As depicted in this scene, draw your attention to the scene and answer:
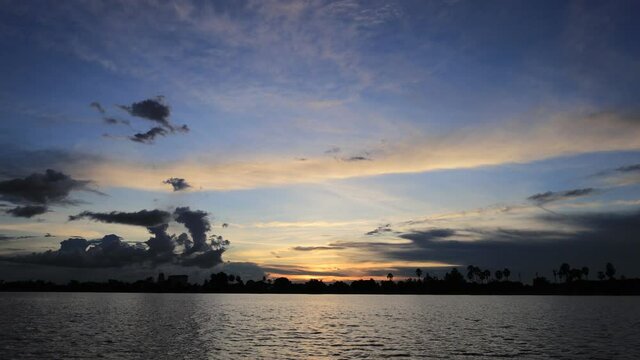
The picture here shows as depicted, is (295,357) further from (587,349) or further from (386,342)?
(587,349)

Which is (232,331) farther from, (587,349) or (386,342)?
(587,349)

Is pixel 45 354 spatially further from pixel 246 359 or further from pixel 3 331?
pixel 3 331

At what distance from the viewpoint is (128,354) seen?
2603 inches

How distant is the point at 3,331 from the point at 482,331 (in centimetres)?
9212

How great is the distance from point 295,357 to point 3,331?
208 feet

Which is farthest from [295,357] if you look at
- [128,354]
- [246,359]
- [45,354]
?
[45,354]

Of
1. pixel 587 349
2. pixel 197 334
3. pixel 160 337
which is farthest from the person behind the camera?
pixel 197 334

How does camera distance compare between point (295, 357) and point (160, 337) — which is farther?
point (160, 337)

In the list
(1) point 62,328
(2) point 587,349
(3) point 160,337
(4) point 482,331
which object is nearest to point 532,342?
(2) point 587,349

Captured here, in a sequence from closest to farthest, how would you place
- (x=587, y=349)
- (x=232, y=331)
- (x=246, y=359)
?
(x=246, y=359), (x=587, y=349), (x=232, y=331)

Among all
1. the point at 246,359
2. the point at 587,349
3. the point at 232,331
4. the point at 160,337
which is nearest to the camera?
the point at 246,359

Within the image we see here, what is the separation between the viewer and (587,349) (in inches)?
→ 2879

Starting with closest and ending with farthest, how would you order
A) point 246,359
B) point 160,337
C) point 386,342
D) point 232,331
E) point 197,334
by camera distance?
1. point 246,359
2. point 386,342
3. point 160,337
4. point 197,334
5. point 232,331

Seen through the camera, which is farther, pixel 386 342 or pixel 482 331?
pixel 482 331
